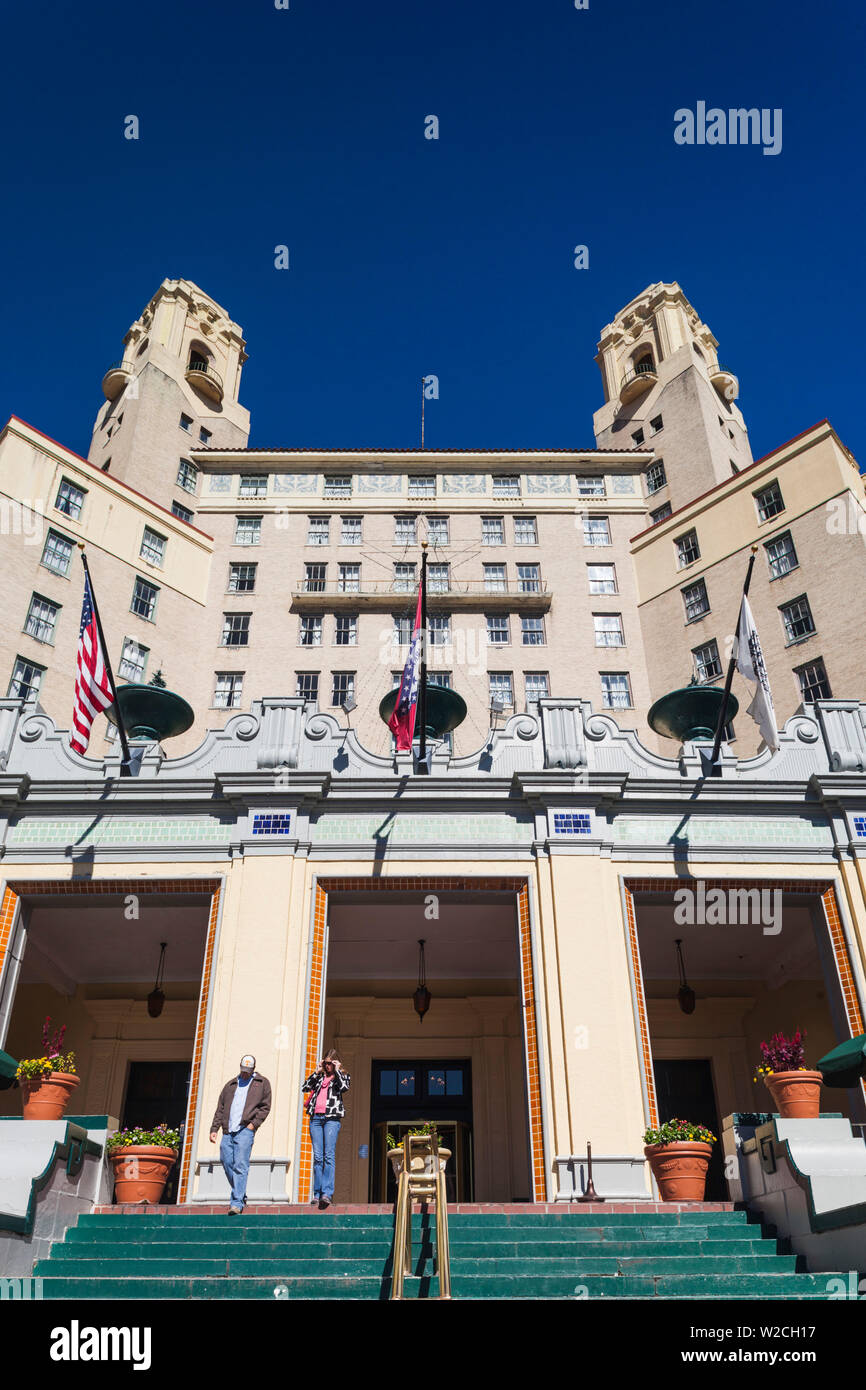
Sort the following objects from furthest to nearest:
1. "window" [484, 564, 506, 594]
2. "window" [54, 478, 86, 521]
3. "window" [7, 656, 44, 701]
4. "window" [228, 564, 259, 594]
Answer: "window" [228, 564, 259, 594]
"window" [484, 564, 506, 594]
"window" [54, 478, 86, 521]
"window" [7, 656, 44, 701]

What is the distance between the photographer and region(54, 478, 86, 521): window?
36406 millimetres

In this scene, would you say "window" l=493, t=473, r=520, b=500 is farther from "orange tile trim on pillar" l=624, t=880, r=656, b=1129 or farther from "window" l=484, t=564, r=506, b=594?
"orange tile trim on pillar" l=624, t=880, r=656, b=1129

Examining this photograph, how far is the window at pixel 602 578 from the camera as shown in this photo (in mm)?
40625

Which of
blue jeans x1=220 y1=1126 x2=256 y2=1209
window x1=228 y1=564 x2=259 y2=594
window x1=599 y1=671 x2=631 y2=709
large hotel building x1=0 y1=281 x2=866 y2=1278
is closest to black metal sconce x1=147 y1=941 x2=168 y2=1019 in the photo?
large hotel building x1=0 y1=281 x2=866 y2=1278

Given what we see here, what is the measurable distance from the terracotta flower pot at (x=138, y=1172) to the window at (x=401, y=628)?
26.4 m

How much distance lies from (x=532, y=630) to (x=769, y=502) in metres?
9.92

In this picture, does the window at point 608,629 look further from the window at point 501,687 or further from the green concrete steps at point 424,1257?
the green concrete steps at point 424,1257

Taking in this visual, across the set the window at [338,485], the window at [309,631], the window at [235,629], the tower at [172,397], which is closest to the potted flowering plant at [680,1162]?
the window at [309,631]

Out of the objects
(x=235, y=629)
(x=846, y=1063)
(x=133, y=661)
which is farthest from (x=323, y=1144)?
(x=235, y=629)

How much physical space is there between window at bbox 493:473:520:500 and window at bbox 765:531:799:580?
38.3 feet

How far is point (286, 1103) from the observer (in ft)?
48.5

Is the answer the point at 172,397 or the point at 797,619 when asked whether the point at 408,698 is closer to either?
the point at 797,619
